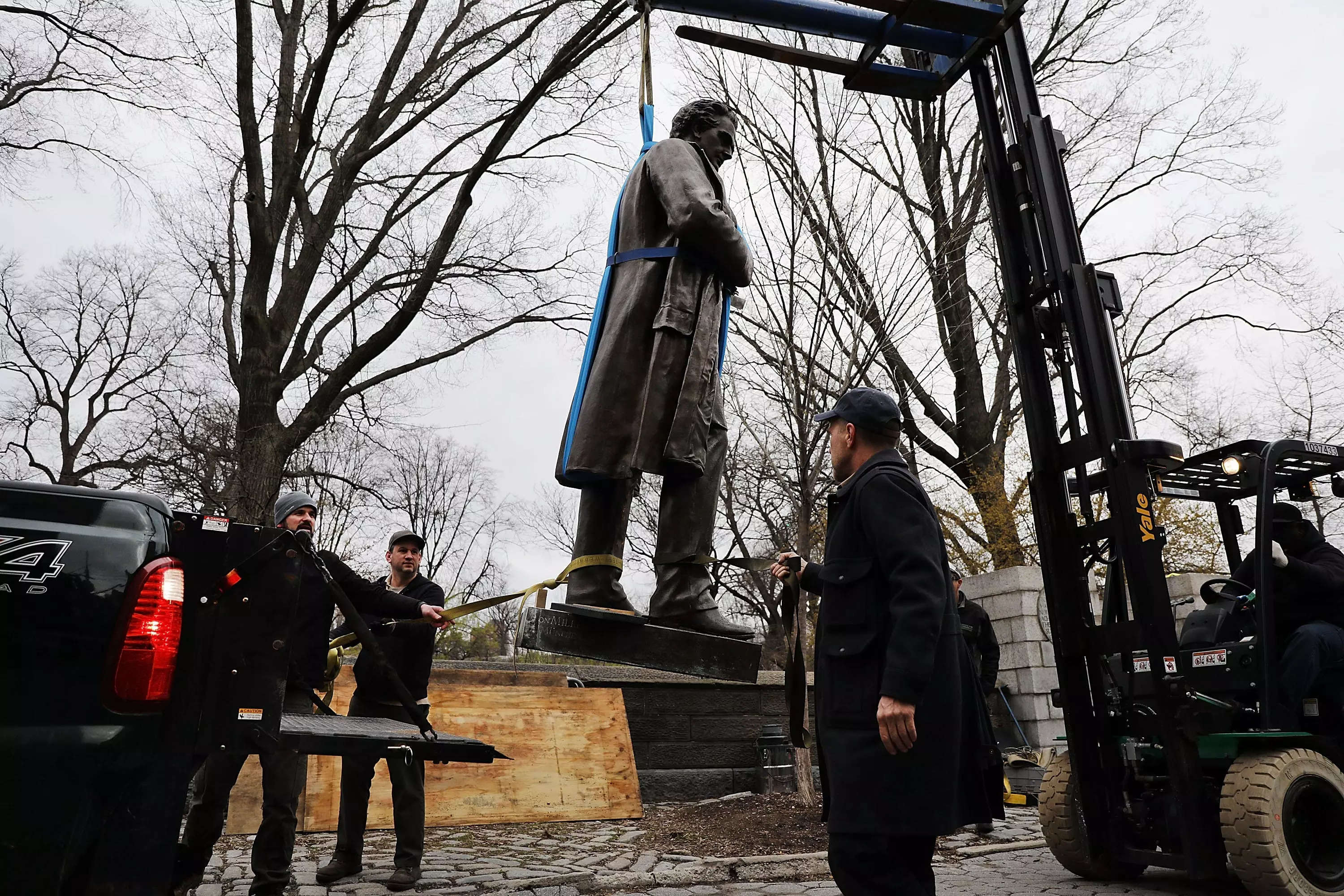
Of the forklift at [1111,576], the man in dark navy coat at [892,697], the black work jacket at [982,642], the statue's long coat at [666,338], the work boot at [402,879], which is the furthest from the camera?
the black work jacket at [982,642]

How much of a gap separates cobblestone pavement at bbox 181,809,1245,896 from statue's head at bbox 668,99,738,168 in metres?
4.10

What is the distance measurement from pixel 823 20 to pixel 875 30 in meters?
0.35

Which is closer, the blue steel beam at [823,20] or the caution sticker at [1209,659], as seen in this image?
the blue steel beam at [823,20]

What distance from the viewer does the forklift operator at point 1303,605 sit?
5.88 m

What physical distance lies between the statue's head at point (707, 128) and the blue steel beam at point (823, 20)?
80 centimetres

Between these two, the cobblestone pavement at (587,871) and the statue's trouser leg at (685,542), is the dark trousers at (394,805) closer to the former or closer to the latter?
the cobblestone pavement at (587,871)

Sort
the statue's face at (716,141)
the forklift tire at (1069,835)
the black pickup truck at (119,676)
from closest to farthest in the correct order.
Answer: the black pickup truck at (119,676)
the statue's face at (716,141)
the forklift tire at (1069,835)

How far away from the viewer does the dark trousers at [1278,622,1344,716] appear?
19.2 ft

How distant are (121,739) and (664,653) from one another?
1.94 metres

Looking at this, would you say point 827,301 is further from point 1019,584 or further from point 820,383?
point 1019,584

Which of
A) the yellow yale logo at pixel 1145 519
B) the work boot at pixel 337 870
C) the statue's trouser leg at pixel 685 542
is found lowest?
the work boot at pixel 337 870

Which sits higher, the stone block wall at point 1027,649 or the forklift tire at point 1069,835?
the stone block wall at point 1027,649

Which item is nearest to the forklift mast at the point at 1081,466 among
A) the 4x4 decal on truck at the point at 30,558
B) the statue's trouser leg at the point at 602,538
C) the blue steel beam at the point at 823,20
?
the blue steel beam at the point at 823,20

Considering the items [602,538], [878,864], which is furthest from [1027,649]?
[878,864]
